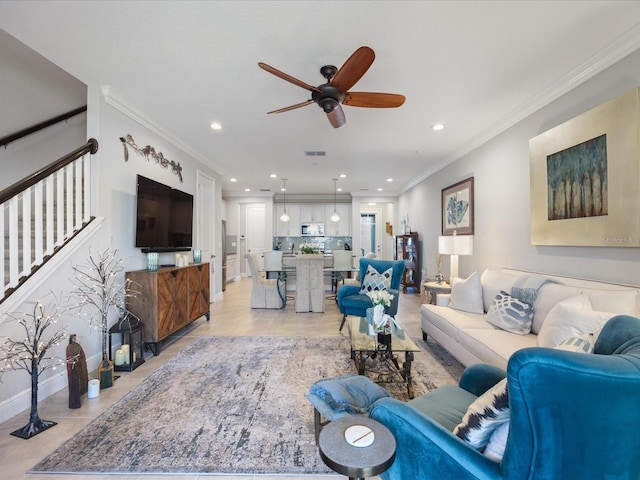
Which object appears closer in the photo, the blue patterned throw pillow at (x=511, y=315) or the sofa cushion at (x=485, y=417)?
the sofa cushion at (x=485, y=417)

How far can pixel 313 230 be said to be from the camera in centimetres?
945

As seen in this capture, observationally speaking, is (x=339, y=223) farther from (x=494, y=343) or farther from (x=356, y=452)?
(x=356, y=452)

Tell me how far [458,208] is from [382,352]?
10.9 ft

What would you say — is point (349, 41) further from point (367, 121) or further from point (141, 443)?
point (141, 443)

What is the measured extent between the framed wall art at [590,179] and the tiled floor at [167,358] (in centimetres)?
208

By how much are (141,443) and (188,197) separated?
3324mm

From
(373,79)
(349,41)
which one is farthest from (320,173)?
(349,41)

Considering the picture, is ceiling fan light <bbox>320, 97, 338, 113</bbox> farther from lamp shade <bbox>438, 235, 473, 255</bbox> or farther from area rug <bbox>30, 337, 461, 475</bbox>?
lamp shade <bbox>438, 235, 473, 255</bbox>

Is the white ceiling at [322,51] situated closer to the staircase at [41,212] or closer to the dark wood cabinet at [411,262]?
the staircase at [41,212]

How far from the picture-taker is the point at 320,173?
6.40m

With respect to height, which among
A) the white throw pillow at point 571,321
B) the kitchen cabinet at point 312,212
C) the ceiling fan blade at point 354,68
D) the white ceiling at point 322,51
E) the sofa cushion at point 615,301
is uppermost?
the white ceiling at point 322,51

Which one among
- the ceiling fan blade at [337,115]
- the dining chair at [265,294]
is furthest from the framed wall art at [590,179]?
the dining chair at [265,294]

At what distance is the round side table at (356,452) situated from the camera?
2.71 ft

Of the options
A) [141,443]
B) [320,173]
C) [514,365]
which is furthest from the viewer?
[320,173]
